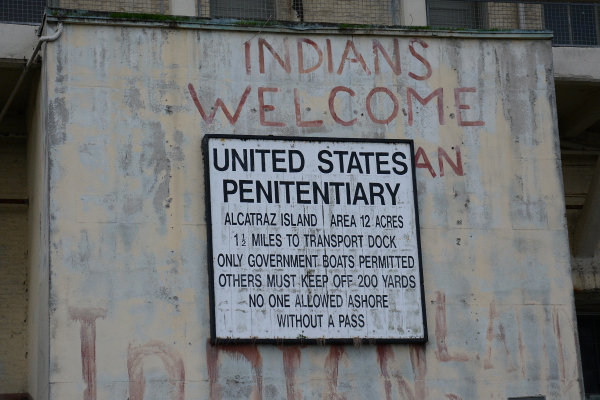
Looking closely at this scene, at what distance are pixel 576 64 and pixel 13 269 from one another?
9.02 meters

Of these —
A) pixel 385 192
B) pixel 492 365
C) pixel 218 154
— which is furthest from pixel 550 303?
pixel 218 154

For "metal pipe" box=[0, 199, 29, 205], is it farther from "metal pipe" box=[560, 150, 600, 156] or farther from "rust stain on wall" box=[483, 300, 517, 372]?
"metal pipe" box=[560, 150, 600, 156]

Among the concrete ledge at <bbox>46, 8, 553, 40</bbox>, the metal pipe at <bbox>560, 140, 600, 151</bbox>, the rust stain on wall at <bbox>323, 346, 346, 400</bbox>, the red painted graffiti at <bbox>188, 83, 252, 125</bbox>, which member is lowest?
the rust stain on wall at <bbox>323, 346, 346, 400</bbox>

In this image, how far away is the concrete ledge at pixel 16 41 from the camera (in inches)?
588

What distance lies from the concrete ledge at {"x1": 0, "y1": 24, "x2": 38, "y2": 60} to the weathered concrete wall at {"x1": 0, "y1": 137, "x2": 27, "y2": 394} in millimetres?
2133

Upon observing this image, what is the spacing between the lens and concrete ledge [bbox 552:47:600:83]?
54.3ft

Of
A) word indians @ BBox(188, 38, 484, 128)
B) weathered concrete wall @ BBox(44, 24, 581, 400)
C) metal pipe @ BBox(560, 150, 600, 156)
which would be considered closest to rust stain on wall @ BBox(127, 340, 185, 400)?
weathered concrete wall @ BBox(44, 24, 581, 400)

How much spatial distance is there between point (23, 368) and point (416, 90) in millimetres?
6989

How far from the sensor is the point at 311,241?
555 inches

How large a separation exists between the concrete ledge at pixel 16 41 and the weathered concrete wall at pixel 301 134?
3.40 feet

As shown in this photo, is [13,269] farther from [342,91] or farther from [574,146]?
[574,146]

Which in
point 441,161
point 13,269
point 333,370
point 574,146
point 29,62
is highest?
point 29,62

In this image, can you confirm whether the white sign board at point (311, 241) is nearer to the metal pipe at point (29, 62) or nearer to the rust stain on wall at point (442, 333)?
the rust stain on wall at point (442, 333)

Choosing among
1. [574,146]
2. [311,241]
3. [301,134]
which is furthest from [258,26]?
[574,146]
